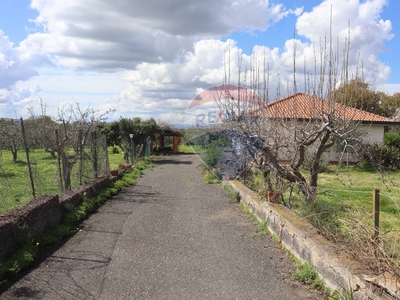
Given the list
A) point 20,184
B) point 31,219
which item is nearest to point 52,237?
point 31,219

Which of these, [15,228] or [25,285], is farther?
[15,228]

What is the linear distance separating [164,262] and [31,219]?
247 centimetres

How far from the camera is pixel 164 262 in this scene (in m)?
6.17

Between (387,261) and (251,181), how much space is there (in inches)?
383

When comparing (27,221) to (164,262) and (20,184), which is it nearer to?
(164,262)

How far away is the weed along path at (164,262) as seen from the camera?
4.98 metres

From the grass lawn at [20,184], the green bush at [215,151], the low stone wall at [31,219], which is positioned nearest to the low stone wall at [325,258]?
the low stone wall at [31,219]

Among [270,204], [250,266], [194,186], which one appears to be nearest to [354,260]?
[250,266]

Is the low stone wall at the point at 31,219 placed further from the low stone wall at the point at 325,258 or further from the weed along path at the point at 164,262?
the low stone wall at the point at 325,258

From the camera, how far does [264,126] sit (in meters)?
9.84

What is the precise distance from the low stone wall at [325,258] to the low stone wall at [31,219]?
14.0ft

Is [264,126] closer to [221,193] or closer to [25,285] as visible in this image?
[221,193]

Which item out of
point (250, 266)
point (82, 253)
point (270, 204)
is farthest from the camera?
point (270, 204)

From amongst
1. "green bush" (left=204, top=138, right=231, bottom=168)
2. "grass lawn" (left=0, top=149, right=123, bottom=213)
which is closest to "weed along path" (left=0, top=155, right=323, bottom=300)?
"grass lawn" (left=0, top=149, right=123, bottom=213)
